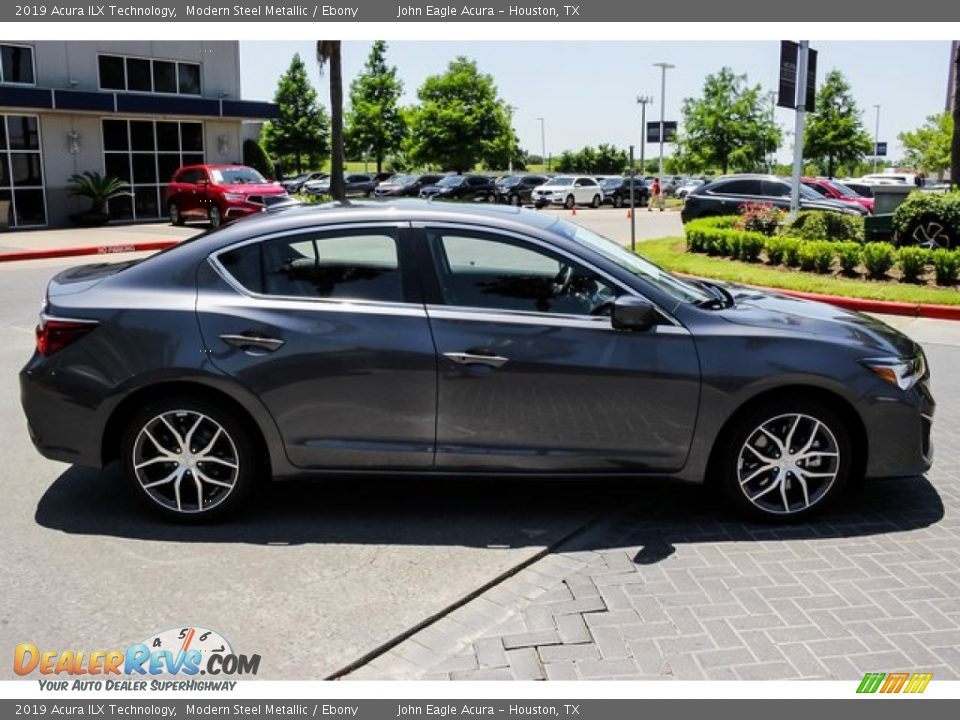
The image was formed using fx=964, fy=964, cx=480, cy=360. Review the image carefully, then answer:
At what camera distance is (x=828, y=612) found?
399cm

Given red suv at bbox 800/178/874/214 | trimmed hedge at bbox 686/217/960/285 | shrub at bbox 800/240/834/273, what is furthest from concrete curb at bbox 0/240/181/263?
red suv at bbox 800/178/874/214

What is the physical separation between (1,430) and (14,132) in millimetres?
22860

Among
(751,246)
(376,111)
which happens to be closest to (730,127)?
(376,111)

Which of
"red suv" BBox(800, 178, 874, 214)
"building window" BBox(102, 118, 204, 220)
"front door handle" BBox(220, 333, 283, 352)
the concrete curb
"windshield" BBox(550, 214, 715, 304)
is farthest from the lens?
"building window" BBox(102, 118, 204, 220)

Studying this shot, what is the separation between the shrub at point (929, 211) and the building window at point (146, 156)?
73.9 feet

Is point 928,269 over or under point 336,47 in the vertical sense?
under

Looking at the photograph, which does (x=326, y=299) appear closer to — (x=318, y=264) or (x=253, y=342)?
(x=318, y=264)

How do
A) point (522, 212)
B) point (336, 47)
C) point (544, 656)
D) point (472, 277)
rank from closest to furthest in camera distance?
point (544, 656)
point (472, 277)
point (522, 212)
point (336, 47)

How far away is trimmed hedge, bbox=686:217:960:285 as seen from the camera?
13328mm

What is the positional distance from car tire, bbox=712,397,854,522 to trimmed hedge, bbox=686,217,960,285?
31.4ft

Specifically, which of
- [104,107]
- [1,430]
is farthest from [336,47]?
[1,430]

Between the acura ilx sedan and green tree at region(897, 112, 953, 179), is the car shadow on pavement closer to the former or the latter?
the acura ilx sedan

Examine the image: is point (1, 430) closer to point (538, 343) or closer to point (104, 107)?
point (538, 343)

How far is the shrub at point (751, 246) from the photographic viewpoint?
52.8 feet
